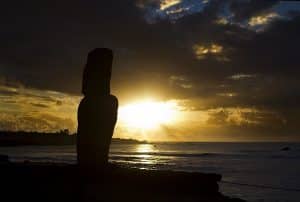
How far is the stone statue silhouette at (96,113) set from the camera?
64.5 ft

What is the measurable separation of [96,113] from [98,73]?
1.84 metres

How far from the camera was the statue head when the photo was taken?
2019 centimetres

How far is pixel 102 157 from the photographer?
65.7 ft

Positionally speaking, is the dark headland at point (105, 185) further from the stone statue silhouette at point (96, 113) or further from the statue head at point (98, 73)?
the statue head at point (98, 73)

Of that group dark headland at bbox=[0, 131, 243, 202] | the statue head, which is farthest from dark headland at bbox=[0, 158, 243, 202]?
the statue head

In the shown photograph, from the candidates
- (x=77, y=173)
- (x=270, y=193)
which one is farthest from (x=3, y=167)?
(x=270, y=193)

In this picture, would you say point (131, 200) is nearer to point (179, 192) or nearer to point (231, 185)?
point (179, 192)

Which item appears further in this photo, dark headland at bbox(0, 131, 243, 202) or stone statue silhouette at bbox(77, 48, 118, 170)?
stone statue silhouette at bbox(77, 48, 118, 170)

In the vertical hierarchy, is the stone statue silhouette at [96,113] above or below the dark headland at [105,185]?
above

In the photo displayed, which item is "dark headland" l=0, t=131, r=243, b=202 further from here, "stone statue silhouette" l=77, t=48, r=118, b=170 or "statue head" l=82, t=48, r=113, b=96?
"statue head" l=82, t=48, r=113, b=96

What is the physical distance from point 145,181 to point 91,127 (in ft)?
11.1

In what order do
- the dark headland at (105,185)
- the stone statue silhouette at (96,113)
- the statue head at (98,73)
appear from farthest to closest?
the statue head at (98,73) → the stone statue silhouette at (96,113) → the dark headland at (105,185)

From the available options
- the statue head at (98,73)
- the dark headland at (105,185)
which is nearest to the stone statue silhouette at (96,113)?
the statue head at (98,73)

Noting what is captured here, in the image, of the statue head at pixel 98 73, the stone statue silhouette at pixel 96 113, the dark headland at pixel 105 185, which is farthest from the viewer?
the statue head at pixel 98 73
